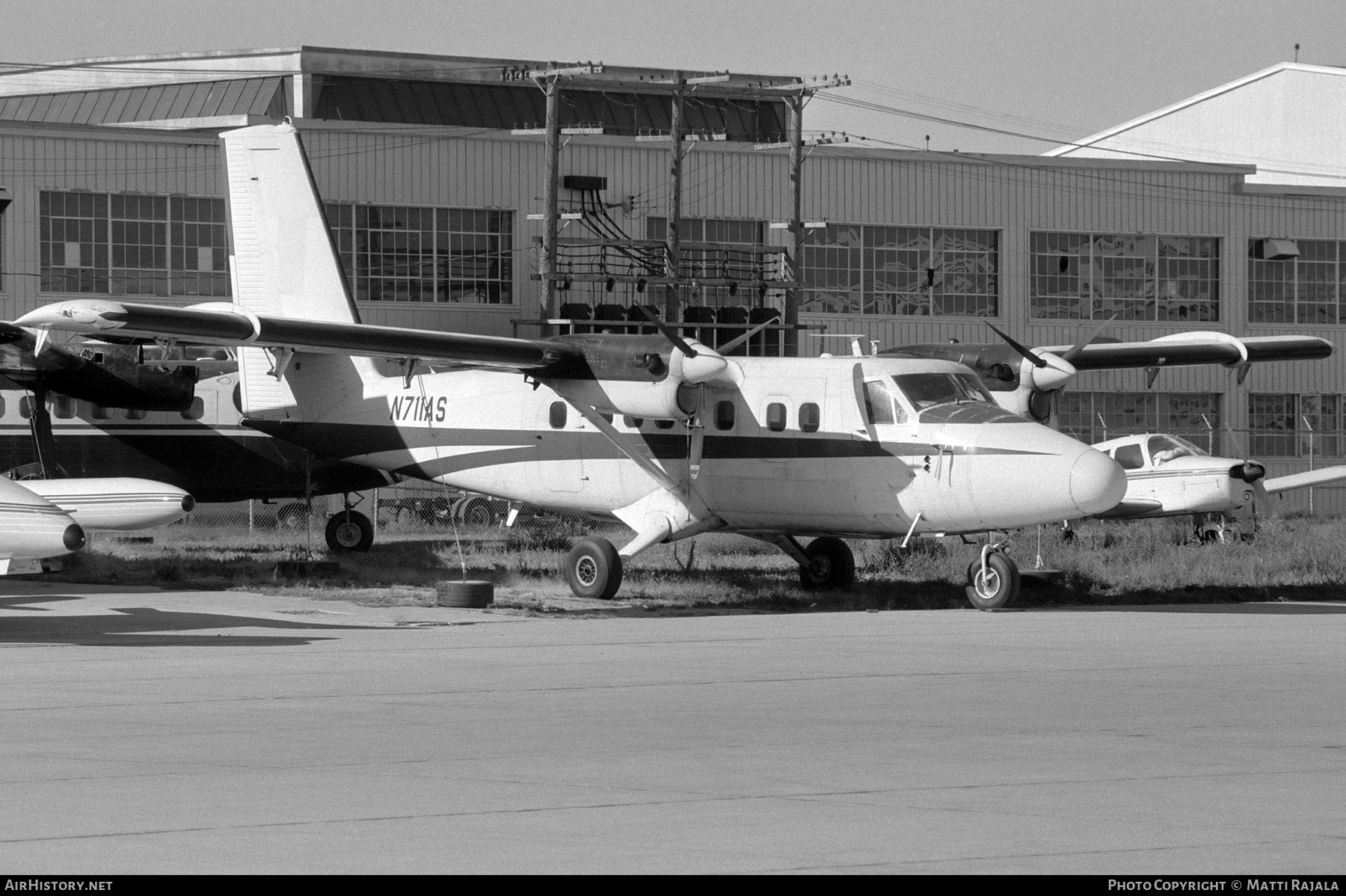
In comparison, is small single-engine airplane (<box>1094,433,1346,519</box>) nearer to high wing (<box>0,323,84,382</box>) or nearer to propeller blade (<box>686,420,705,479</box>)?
propeller blade (<box>686,420,705,479</box>)

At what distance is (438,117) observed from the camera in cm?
5366

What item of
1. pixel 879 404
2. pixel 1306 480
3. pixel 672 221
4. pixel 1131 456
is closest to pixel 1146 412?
pixel 672 221

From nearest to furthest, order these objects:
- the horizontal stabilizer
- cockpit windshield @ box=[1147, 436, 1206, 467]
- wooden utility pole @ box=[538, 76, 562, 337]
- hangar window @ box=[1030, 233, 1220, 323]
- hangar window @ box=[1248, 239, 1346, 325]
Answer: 1. the horizontal stabilizer
2. cockpit windshield @ box=[1147, 436, 1206, 467]
3. wooden utility pole @ box=[538, 76, 562, 337]
4. hangar window @ box=[1030, 233, 1220, 323]
5. hangar window @ box=[1248, 239, 1346, 325]

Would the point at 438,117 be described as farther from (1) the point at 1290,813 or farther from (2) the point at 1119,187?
(1) the point at 1290,813

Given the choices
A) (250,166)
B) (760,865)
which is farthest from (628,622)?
(760,865)

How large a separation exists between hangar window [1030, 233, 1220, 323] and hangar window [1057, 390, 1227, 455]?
2.34 meters

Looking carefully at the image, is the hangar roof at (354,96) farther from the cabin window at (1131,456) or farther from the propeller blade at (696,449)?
the propeller blade at (696,449)

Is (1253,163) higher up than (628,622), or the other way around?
(1253,163)

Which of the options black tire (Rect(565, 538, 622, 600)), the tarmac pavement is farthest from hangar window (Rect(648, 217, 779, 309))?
the tarmac pavement

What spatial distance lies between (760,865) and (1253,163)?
207 feet

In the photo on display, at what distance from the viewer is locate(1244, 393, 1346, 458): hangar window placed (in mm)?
54750

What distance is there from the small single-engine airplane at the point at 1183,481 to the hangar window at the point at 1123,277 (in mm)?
22441

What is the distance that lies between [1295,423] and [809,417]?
37876mm

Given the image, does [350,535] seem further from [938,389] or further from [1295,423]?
[1295,423]
